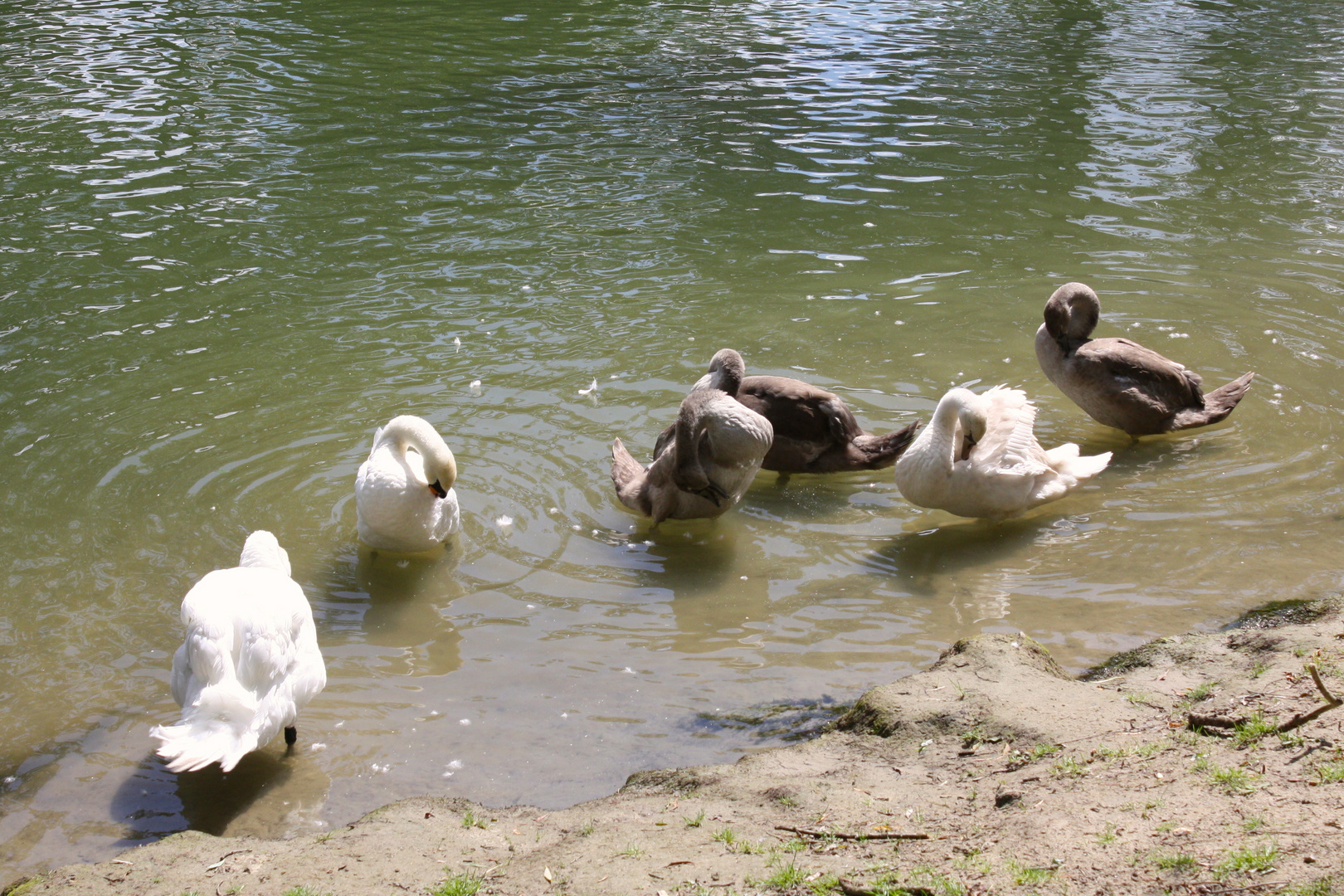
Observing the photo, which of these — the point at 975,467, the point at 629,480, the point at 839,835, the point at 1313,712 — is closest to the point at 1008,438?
the point at 975,467

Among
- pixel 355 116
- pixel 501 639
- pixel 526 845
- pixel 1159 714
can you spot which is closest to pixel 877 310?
pixel 501 639

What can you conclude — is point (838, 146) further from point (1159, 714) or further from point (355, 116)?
point (1159, 714)

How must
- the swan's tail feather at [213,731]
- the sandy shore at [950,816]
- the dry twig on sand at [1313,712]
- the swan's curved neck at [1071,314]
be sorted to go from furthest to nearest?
1. the swan's curved neck at [1071,314]
2. the swan's tail feather at [213,731]
3. the dry twig on sand at [1313,712]
4. the sandy shore at [950,816]

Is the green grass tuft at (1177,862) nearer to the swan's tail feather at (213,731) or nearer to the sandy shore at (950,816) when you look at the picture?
the sandy shore at (950,816)

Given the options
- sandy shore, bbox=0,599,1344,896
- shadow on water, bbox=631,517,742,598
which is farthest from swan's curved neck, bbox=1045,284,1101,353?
sandy shore, bbox=0,599,1344,896

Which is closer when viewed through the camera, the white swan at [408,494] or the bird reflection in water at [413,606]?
the bird reflection in water at [413,606]

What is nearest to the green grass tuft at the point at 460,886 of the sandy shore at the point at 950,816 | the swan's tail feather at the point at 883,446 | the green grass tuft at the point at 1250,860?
the sandy shore at the point at 950,816

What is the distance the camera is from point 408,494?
6426mm

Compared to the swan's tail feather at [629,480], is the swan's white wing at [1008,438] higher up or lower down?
higher up

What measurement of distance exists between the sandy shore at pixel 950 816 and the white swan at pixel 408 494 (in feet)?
7.67

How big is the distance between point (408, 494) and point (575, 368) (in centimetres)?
293

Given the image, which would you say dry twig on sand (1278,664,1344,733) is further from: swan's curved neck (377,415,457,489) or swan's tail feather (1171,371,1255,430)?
swan's tail feather (1171,371,1255,430)

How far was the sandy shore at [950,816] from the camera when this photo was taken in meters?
3.13

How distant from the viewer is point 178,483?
7.30 m
